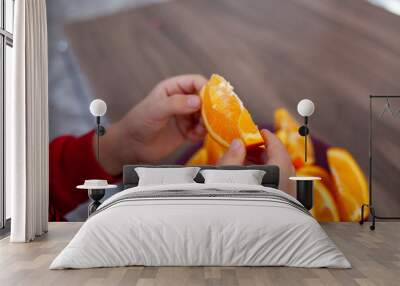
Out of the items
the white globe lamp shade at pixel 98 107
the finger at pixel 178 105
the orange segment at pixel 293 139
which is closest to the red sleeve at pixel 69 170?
the white globe lamp shade at pixel 98 107

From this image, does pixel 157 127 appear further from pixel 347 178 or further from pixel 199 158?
pixel 347 178

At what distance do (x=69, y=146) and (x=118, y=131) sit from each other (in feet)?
2.28

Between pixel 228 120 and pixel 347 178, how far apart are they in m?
1.74

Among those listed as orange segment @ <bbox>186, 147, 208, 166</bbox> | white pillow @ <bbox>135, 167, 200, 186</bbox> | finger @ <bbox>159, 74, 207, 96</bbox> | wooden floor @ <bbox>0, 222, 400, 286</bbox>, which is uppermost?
finger @ <bbox>159, 74, 207, 96</bbox>

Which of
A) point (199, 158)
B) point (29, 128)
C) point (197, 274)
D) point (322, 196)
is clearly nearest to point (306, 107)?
point (322, 196)

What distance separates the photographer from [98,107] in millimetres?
7500

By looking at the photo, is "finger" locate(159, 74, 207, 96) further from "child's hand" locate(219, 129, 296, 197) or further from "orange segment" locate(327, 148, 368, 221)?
"orange segment" locate(327, 148, 368, 221)

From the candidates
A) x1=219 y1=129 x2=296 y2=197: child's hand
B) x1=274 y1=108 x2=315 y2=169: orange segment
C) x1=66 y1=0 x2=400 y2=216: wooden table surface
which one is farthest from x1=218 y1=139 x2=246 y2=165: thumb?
x1=274 y1=108 x2=315 y2=169: orange segment

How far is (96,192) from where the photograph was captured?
23.5ft

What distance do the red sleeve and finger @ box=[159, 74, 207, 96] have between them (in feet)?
3.87

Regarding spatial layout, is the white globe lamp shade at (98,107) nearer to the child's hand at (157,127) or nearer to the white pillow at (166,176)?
the child's hand at (157,127)

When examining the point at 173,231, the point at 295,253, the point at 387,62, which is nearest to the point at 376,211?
the point at 387,62

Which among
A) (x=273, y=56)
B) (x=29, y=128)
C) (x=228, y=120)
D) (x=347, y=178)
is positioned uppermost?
(x=273, y=56)

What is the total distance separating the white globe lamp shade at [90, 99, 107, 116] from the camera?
7500 millimetres
